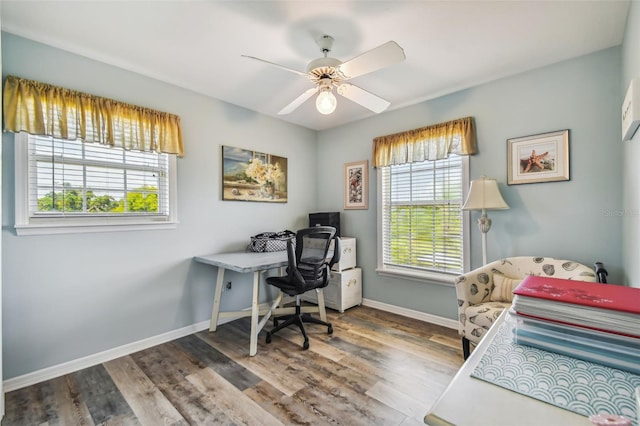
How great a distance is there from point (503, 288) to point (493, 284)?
8 centimetres

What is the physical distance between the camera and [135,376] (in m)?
2.21

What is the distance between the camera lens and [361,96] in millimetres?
2314

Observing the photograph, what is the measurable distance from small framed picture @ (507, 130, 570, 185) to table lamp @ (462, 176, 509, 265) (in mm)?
253

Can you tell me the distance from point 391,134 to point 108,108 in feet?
9.38

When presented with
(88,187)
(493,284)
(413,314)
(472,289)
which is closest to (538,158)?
(493,284)

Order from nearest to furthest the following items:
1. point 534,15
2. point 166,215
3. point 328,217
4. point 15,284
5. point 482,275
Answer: point 534,15 < point 15,284 < point 482,275 < point 166,215 < point 328,217

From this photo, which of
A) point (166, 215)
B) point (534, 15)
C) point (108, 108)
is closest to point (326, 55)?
point (534, 15)

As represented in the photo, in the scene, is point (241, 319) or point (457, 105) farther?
point (241, 319)

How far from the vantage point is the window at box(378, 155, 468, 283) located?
306cm

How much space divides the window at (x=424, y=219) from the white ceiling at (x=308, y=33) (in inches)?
38.5

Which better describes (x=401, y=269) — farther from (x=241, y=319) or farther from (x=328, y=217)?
(x=241, y=319)

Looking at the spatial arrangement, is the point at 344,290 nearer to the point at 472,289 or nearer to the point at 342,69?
the point at 472,289

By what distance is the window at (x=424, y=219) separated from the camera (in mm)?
3059

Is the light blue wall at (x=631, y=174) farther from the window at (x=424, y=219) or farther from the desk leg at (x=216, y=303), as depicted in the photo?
the desk leg at (x=216, y=303)
